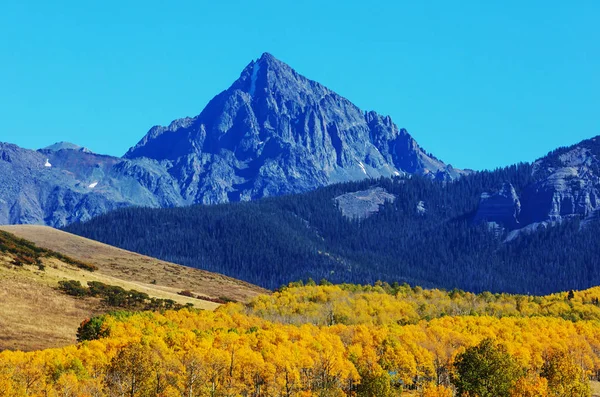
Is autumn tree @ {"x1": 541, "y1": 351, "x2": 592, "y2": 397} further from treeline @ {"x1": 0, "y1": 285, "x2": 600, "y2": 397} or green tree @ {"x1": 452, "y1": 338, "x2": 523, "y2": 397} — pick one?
green tree @ {"x1": 452, "y1": 338, "x2": 523, "y2": 397}

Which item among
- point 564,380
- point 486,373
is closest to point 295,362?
point 486,373

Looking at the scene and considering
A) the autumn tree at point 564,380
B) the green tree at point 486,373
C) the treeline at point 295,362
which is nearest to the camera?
the treeline at point 295,362

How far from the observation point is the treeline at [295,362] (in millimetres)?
122062

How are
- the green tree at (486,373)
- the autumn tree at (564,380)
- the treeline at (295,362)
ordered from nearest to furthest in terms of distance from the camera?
1. the treeline at (295,362)
2. the autumn tree at (564,380)
3. the green tree at (486,373)

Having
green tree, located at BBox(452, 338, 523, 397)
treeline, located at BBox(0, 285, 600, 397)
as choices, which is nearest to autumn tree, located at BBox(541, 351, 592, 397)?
treeline, located at BBox(0, 285, 600, 397)

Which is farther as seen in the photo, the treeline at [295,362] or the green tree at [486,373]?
the green tree at [486,373]

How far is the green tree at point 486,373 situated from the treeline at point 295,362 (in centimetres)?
14

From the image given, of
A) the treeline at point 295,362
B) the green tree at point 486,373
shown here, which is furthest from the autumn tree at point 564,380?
the green tree at point 486,373

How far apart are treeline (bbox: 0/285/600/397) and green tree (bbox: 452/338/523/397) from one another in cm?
14

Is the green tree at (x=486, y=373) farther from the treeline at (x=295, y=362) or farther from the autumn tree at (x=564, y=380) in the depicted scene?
the autumn tree at (x=564, y=380)

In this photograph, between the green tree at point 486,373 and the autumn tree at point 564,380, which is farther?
the green tree at point 486,373

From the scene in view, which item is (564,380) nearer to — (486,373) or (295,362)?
(486,373)

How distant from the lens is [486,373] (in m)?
126

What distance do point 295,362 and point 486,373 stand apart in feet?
99.1
